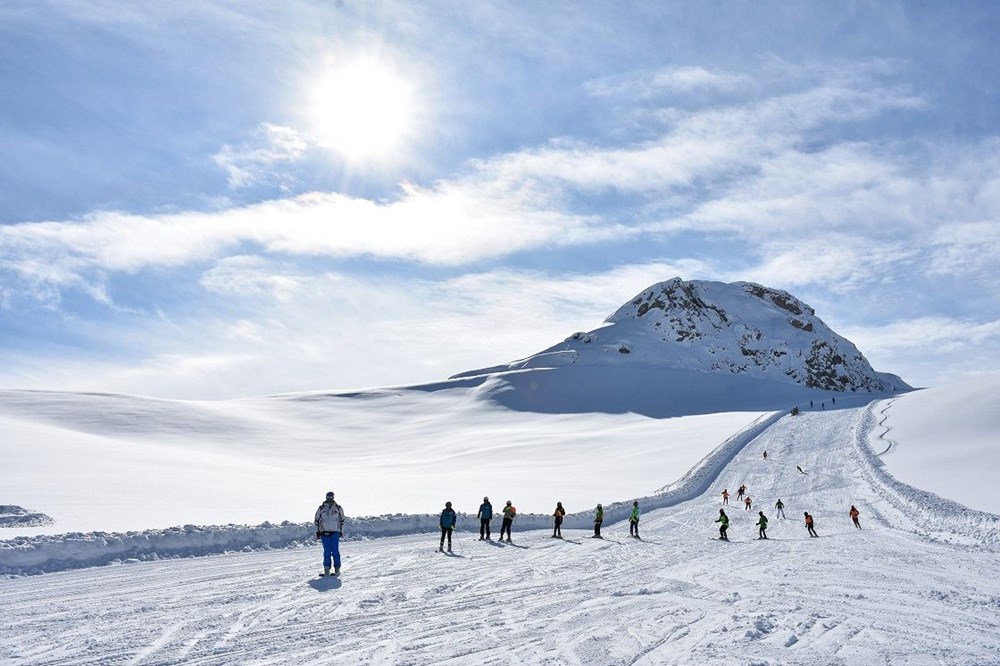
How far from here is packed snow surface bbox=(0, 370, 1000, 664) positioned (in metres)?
8.77

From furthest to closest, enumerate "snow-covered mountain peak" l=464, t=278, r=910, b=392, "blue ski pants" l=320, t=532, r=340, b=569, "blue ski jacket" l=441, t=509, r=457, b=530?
"snow-covered mountain peak" l=464, t=278, r=910, b=392
"blue ski jacket" l=441, t=509, r=457, b=530
"blue ski pants" l=320, t=532, r=340, b=569

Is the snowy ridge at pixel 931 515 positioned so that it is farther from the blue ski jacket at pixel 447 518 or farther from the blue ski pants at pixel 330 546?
the blue ski pants at pixel 330 546

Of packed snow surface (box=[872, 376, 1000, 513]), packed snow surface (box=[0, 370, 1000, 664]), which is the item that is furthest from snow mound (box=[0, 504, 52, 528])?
packed snow surface (box=[872, 376, 1000, 513])

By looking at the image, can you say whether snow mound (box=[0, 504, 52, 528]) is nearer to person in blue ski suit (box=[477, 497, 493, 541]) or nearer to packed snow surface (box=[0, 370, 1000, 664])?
packed snow surface (box=[0, 370, 1000, 664])

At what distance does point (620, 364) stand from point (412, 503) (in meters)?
105

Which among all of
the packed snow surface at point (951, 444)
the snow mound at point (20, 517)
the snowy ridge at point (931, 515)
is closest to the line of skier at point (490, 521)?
the snowy ridge at point (931, 515)

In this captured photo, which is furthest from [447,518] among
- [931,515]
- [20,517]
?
[931,515]

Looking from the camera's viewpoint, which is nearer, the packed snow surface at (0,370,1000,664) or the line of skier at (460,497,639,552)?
the packed snow surface at (0,370,1000,664)

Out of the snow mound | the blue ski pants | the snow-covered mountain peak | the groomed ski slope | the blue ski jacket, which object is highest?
the snow-covered mountain peak

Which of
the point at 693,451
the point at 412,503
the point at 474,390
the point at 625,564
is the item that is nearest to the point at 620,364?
the point at 474,390

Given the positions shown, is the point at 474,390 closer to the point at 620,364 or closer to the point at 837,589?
the point at 620,364

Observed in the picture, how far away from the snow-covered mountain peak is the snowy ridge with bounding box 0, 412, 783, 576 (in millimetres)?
110321

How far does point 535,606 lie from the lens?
11102 mm

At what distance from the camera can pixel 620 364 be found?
129 metres
